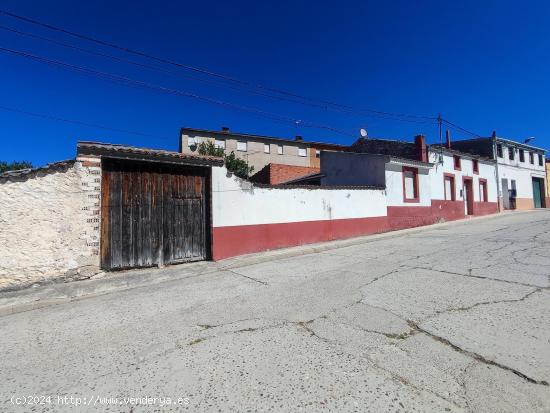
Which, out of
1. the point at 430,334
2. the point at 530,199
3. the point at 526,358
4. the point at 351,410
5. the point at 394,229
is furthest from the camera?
the point at 530,199

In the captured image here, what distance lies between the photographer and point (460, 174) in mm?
22516

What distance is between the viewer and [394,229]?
1595cm

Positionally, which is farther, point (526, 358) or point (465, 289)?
point (465, 289)

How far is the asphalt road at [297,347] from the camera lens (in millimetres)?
2471

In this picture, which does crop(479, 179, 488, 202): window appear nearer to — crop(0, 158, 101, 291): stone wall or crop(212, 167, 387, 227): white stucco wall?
A: crop(212, 167, 387, 227): white stucco wall

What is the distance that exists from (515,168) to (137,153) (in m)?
34.8

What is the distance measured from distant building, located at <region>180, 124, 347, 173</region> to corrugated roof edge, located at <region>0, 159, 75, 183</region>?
27.0 m

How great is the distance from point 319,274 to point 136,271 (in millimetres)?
4685

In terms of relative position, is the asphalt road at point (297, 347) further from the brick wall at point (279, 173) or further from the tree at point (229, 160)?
the tree at point (229, 160)

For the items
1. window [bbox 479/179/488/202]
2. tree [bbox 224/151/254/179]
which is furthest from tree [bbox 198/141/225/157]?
window [bbox 479/179/488/202]

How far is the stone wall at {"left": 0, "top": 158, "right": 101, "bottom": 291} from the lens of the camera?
6.30 meters

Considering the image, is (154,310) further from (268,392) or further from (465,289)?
(465,289)

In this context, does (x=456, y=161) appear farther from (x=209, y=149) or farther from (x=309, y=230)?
(x=209, y=149)

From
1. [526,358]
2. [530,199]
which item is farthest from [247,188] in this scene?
[530,199]
